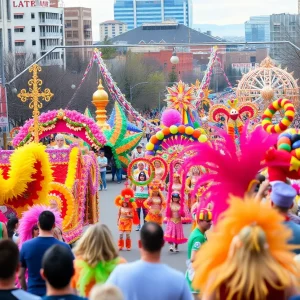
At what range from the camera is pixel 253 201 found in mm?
6148

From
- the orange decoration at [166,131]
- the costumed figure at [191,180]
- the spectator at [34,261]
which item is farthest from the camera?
the orange decoration at [166,131]

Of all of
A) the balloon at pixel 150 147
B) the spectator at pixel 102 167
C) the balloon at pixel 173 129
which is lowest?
the spectator at pixel 102 167

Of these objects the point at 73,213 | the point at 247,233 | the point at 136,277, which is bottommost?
the point at 73,213

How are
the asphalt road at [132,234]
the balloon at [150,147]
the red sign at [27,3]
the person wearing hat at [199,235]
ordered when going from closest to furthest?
the person wearing hat at [199,235]
the asphalt road at [132,234]
the balloon at [150,147]
the red sign at [27,3]

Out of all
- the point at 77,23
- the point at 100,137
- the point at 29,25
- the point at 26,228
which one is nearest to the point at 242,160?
the point at 26,228

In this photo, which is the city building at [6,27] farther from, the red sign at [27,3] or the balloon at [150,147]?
the balloon at [150,147]

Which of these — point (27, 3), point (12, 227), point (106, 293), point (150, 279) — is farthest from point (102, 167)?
point (27, 3)

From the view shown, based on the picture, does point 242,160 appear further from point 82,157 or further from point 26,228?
point 82,157

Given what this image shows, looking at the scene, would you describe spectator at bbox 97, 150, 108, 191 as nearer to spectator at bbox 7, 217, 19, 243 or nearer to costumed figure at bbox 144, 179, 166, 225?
costumed figure at bbox 144, 179, 166, 225

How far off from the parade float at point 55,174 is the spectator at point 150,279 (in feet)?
24.1

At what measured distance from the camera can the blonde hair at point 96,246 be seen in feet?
24.7

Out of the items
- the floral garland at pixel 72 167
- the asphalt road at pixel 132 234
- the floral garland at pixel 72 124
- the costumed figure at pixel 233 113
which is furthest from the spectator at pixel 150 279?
the costumed figure at pixel 233 113

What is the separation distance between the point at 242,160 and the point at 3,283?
7.49 feet

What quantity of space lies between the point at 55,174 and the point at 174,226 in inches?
82.3
